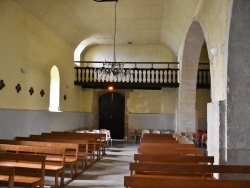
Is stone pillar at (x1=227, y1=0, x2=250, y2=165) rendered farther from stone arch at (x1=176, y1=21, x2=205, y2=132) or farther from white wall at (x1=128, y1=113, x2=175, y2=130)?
white wall at (x1=128, y1=113, x2=175, y2=130)

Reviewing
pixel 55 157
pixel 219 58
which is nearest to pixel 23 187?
pixel 55 157

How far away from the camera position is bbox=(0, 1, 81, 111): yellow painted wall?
8.09 meters

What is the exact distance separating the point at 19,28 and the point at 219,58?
597cm

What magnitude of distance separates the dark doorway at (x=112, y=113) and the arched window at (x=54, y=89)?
13.5 ft

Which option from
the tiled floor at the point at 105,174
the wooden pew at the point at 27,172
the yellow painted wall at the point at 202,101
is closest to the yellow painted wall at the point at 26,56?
the tiled floor at the point at 105,174

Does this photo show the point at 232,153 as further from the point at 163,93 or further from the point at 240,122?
the point at 163,93

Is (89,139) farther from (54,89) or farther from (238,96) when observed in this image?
(238,96)

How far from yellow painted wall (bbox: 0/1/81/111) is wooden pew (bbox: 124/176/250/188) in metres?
5.92

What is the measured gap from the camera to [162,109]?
15.4 metres

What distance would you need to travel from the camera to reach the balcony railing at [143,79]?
14.1 m

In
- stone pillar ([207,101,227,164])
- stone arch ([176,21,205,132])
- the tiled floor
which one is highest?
stone arch ([176,21,205,132])

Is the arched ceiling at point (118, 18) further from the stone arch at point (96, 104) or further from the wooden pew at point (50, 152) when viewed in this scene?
the wooden pew at point (50, 152)

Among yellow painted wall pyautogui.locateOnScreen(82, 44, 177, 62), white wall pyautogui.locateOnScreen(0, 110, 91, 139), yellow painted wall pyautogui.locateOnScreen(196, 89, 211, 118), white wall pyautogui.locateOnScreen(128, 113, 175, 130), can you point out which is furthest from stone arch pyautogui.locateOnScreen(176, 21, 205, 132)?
white wall pyautogui.locateOnScreen(0, 110, 91, 139)

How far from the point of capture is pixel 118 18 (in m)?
11.5
